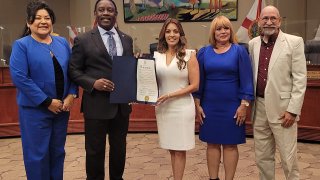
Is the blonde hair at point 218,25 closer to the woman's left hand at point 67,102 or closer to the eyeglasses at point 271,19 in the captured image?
the eyeglasses at point 271,19

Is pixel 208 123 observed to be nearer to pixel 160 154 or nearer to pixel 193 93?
pixel 193 93

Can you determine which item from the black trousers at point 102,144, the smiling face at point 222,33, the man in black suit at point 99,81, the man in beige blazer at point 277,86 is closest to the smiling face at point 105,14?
the man in black suit at point 99,81

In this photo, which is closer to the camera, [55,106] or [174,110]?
[55,106]

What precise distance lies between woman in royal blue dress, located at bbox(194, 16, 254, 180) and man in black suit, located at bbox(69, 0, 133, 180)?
606mm

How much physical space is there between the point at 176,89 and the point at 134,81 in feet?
1.04

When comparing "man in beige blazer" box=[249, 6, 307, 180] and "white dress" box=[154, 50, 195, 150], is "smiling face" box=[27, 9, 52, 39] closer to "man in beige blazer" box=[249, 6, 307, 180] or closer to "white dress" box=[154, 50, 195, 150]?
"white dress" box=[154, 50, 195, 150]

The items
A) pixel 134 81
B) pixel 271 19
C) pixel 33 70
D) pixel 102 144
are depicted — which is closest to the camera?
pixel 33 70

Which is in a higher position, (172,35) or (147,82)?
(172,35)

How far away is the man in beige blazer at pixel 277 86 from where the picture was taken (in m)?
2.72

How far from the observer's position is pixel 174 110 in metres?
2.93

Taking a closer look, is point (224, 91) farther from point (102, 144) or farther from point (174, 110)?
point (102, 144)

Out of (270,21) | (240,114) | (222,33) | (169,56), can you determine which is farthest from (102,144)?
(270,21)

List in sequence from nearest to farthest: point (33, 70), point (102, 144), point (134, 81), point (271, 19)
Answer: point (33, 70) < point (271, 19) < point (134, 81) < point (102, 144)

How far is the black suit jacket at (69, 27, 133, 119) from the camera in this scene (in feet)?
9.14
